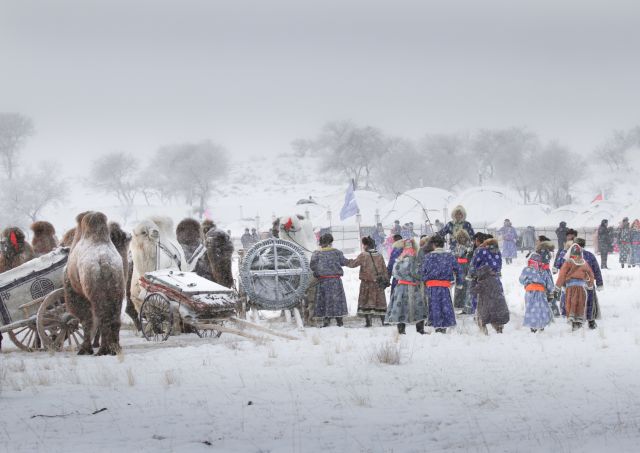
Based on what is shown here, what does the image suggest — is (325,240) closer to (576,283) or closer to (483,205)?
(576,283)

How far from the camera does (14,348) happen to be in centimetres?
1106

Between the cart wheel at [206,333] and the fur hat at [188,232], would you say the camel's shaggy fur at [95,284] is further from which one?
the fur hat at [188,232]

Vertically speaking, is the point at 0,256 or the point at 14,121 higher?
the point at 14,121

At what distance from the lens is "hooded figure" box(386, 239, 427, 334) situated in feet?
38.1

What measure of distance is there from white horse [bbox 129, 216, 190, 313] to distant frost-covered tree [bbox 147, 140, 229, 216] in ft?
255

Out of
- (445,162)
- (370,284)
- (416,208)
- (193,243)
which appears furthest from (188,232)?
(445,162)

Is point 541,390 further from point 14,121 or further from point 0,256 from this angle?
point 14,121

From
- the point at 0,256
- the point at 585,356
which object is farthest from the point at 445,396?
the point at 0,256

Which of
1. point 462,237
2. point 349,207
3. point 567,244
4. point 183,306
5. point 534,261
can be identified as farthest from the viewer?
point 349,207

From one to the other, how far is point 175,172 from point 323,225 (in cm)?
5227

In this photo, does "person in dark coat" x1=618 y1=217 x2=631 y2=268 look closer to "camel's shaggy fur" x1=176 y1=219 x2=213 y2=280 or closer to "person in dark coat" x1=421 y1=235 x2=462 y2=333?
"person in dark coat" x1=421 y1=235 x2=462 y2=333

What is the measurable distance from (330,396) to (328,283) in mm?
5578

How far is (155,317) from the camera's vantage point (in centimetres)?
1099

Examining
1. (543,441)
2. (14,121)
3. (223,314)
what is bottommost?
(543,441)
